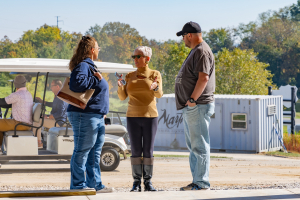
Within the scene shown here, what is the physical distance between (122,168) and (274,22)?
3165 inches

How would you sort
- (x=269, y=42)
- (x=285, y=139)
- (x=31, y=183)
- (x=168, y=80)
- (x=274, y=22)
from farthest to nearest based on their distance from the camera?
1. (x=274, y=22)
2. (x=269, y=42)
3. (x=168, y=80)
4. (x=285, y=139)
5. (x=31, y=183)

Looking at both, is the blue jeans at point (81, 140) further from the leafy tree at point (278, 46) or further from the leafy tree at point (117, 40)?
the leafy tree at point (278, 46)

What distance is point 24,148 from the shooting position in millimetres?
7863

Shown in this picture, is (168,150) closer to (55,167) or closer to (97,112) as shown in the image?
(55,167)

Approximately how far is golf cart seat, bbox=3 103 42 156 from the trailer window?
998 cm

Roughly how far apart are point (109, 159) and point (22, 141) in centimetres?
191

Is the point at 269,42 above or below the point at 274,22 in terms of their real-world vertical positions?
below

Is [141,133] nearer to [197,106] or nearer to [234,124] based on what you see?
[197,106]

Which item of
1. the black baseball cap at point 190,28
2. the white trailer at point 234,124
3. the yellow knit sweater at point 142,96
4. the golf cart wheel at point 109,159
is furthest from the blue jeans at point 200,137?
the white trailer at point 234,124

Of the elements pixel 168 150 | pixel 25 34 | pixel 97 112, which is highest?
pixel 25 34

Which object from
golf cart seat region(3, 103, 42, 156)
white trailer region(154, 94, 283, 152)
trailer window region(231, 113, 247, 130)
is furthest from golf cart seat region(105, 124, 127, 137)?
trailer window region(231, 113, 247, 130)

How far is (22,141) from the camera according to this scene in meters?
7.85

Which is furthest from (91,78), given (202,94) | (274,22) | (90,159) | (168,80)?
(274,22)

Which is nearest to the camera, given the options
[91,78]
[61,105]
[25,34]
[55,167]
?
[91,78]
